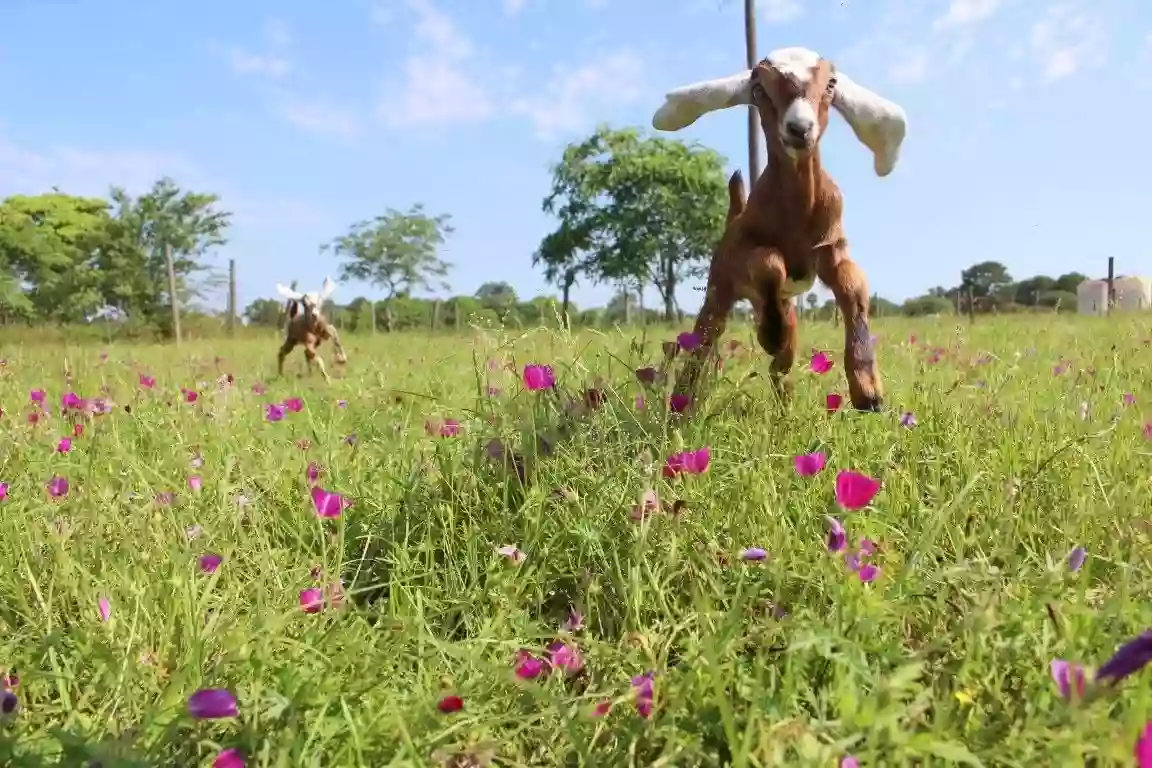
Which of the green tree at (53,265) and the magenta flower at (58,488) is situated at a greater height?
the green tree at (53,265)

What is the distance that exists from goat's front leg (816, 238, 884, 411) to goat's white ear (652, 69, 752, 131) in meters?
0.64

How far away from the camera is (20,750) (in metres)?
1.04

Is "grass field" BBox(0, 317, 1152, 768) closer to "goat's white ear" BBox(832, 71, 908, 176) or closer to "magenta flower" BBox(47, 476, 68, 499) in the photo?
"magenta flower" BBox(47, 476, 68, 499)

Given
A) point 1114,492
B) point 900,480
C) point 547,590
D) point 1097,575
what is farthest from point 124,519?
point 1114,492

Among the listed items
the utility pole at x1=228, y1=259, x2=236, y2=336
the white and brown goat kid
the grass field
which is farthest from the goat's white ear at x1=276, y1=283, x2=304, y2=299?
the utility pole at x1=228, y1=259, x2=236, y2=336

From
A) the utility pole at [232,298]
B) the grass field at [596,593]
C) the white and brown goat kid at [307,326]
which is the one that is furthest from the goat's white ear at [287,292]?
the utility pole at [232,298]

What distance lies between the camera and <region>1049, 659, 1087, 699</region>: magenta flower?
80cm

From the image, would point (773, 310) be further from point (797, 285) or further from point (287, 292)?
point (287, 292)

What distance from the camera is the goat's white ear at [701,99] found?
272 cm

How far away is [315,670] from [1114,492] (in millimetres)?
1690

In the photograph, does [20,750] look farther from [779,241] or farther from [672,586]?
[779,241]

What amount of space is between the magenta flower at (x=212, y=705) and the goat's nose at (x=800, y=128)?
82.1 inches

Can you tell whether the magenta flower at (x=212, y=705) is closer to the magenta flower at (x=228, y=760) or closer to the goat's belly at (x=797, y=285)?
the magenta flower at (x=228, y=760)

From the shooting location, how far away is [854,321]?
8.17ft
